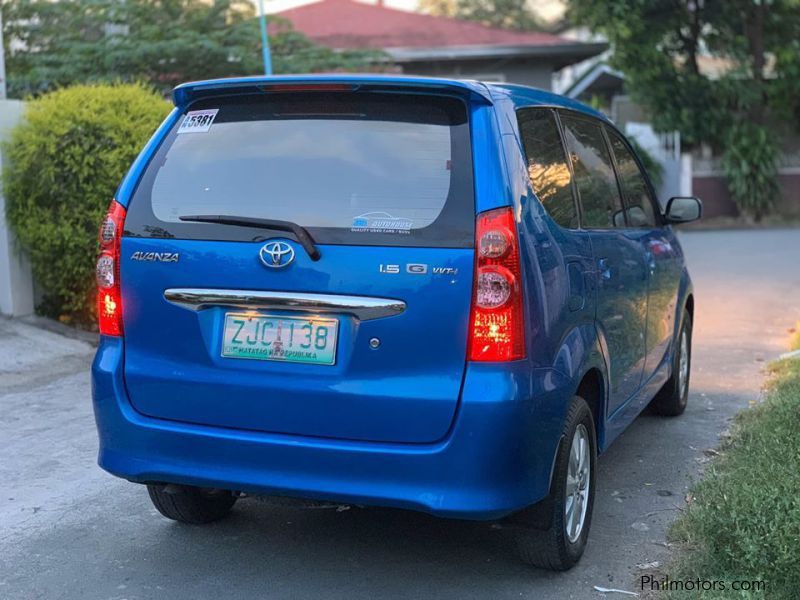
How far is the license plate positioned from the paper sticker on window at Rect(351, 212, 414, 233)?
34cm

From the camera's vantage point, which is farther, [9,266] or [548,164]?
[9,266]

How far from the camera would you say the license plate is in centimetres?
352

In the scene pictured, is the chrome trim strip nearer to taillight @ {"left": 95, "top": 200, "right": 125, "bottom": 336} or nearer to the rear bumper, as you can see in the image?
taillight @ {"left": 95, "top": 200, "right": 125, "bottom": 336}

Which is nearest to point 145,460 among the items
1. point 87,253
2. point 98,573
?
point 98,573

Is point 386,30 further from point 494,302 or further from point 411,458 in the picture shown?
point 411,458

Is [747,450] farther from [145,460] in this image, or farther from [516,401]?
[145,460]

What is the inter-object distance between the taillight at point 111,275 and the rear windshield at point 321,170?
7cm

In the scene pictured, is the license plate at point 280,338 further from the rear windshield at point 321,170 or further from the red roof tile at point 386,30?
the red roof tile at point 386,30

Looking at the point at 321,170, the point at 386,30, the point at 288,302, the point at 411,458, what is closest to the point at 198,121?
the point at 321,170

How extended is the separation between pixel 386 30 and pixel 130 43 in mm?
13085

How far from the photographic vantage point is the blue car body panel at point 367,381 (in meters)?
3.43

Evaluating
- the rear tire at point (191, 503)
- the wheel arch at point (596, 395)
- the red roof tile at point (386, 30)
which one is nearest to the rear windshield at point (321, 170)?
the wheel arch at point (596, 395)

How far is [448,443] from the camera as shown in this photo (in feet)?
11.2

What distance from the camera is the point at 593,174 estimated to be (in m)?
4.77
